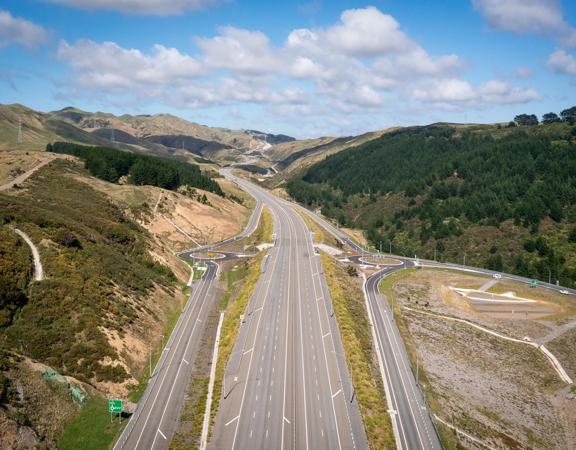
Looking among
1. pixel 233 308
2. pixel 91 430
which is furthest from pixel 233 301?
pixel 91 430

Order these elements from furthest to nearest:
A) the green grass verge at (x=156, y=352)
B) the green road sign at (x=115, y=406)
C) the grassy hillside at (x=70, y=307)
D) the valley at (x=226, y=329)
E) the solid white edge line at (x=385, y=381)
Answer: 1. the green grass verge at (x=156, y=352)
2. the solid white edge line at (x=385, y=381)
3. the valley at (x=226, y=329)
4. the green road sign at (x=115, y=406)
5. the grassy hillside at (x=70, y=307)

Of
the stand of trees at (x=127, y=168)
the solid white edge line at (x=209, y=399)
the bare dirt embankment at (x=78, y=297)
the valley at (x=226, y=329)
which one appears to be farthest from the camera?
the stand of trees at (x=127, y=168)

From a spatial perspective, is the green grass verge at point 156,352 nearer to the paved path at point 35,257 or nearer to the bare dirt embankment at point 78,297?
the bare dirt embankment at point 78,297

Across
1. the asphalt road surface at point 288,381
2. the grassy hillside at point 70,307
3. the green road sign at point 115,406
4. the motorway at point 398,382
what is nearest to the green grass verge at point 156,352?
the grassy hillside at point 70,307

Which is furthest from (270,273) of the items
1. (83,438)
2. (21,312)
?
(83,438)

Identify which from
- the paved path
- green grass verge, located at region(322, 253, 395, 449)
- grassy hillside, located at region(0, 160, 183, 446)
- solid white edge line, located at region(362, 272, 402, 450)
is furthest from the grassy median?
the paved path

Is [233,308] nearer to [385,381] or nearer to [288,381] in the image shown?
[288,381]
